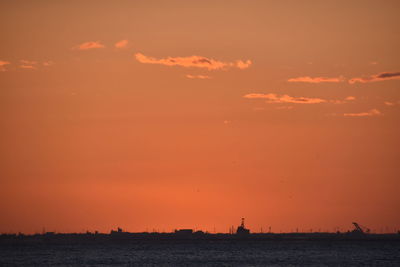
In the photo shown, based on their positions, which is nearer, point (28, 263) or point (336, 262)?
point (336, 262)

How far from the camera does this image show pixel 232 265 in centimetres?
16438

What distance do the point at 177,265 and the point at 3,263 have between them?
131 ft

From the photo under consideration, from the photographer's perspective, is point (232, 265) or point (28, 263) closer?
point (232, 265)

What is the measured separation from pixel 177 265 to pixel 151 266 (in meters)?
8.14

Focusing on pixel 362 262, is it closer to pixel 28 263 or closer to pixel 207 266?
pixel 207 266

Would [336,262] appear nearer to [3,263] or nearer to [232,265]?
[232,265]

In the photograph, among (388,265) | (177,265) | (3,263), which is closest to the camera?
(388,265)

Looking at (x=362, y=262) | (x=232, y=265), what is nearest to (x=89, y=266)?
(x=232, y=265)

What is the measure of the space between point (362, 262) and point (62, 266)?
58.7 m

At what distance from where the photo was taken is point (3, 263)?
18362 centimetres

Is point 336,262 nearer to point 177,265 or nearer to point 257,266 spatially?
point 257,266

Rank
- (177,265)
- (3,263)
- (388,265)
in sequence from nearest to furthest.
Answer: (388,265) < (177,265) < (3,263)

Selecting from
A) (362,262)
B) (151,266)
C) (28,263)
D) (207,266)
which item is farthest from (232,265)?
(28,263)

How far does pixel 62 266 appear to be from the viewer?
172 metres
